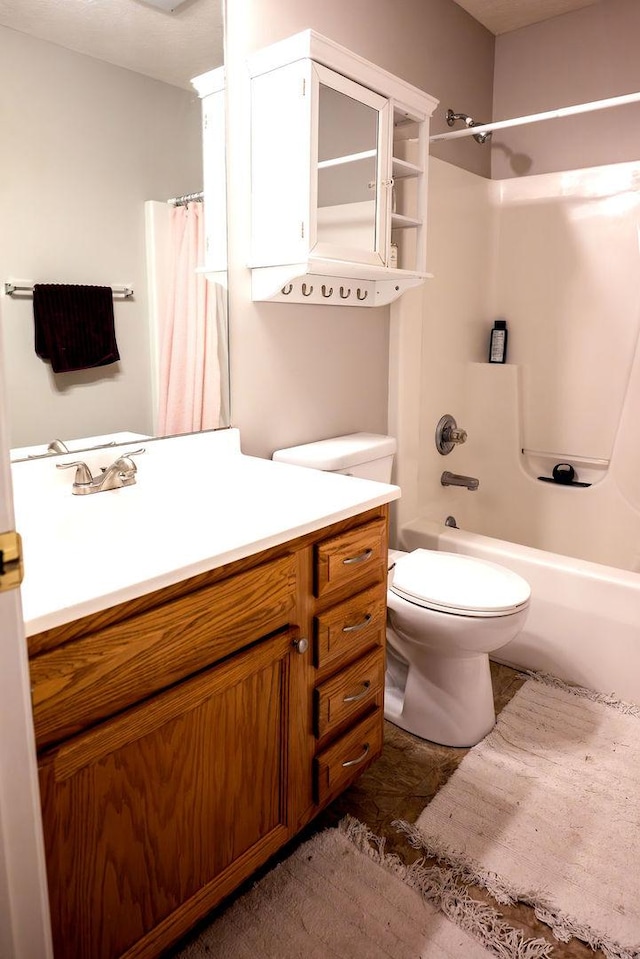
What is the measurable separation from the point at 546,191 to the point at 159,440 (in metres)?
1.97

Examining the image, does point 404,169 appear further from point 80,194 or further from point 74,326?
point 74,326

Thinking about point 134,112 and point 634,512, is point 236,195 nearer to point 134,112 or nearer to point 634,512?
point 134,112

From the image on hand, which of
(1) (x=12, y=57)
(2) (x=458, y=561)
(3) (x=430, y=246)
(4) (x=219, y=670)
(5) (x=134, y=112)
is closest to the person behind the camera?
(4) (x=219, y=670)

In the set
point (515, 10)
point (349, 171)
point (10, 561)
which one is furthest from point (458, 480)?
point (10, 561)

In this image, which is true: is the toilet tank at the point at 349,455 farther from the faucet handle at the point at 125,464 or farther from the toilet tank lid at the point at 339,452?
the faucet handle at the point at 125,464

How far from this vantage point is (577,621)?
209 centimetres

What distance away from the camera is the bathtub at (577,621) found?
2004mm

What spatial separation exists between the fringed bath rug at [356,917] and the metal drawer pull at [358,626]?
51 centimetres

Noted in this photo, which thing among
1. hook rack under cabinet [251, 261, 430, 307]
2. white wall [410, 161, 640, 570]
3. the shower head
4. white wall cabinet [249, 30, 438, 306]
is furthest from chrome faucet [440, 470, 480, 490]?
the shower head

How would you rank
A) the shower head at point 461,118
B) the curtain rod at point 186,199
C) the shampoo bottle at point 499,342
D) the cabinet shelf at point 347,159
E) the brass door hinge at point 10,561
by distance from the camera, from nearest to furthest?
the brass door hinge at point 10,561 < the curtain rod at point 186,199 < the cabinet shelf at point 347,159 < the shower head at point 461,118 < the shampoo bottle at point 499,342

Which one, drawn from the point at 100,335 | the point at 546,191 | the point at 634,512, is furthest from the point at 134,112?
the point at 634,512

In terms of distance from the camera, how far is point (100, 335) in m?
1.47

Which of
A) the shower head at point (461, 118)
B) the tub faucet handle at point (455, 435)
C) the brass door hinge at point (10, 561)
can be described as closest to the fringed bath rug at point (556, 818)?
the tub faucet handle at point (455, 435)

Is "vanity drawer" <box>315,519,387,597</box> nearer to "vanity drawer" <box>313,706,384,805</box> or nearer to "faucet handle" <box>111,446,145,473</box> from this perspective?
"vanity drawer" <box>313,706,384,805</box>
